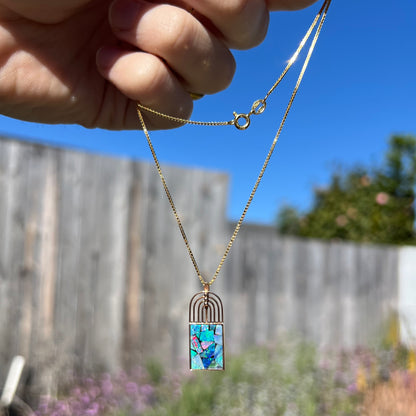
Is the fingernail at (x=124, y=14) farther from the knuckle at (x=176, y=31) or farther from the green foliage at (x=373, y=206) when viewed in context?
the green foliage at (x=373, y=206)

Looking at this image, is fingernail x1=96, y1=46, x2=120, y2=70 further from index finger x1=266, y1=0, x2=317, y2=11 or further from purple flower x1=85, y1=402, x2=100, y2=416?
purple flower x1=85, y1=402, x2=100, y2=416

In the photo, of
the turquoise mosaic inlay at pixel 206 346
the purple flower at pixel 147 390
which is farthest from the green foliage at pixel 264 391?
the turquoise mosaic inlay at pixel 206 346

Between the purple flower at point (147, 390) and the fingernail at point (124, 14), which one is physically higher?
the fingernail at point (124, 14)

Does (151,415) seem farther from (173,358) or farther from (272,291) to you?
(272,291)

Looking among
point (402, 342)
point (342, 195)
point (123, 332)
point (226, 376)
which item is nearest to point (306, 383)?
point (226, 376)

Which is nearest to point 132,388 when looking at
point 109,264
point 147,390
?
point 147,390

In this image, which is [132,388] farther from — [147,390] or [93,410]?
[93,410]

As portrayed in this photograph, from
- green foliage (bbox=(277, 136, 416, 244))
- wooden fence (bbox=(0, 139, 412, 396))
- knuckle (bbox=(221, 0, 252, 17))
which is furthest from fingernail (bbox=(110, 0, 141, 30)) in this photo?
green foliage (bbox=(277, 136, 416, 244))
